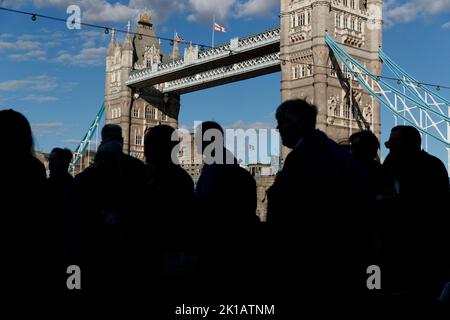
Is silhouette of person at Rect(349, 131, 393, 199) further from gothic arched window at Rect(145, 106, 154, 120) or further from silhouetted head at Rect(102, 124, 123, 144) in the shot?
gothic arched window at Rect(145, 106, 154, 120)

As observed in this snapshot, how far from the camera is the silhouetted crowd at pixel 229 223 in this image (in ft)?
9.49

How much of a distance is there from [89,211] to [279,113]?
1.45 meters

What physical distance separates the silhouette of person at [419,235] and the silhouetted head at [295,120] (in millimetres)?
1179

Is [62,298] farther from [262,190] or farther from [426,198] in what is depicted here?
[262,190]

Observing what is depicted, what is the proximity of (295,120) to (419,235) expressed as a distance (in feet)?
4.93

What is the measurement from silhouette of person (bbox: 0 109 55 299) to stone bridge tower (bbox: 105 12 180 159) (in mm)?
39281

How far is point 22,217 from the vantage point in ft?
9.13

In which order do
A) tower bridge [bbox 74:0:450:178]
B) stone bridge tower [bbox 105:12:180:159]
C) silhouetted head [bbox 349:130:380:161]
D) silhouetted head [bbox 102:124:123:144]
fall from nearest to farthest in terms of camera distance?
silhouetted head [bbox 102:124:123:144]
silhouetted head [bbox 349:130:380:161]
tower bridge [bbox 74:0:450:178]
stone bridge tower [bbox 105:12:180:159]

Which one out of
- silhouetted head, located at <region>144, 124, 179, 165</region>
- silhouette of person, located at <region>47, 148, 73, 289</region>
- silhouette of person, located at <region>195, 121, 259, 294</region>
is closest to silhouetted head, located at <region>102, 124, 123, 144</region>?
silhouette of person, located at <region>47, 148, 73, 289</region>

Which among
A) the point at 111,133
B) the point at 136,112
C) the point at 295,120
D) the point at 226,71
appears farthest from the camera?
the point at 136,112

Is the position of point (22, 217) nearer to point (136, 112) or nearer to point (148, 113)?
point (136, 112)

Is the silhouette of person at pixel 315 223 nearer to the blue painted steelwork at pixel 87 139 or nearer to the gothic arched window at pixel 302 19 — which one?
the gothic arched window at pixel 302 19

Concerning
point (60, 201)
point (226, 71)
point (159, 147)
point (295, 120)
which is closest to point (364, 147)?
point (295, 120)

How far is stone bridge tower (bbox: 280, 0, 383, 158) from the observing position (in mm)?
27625
